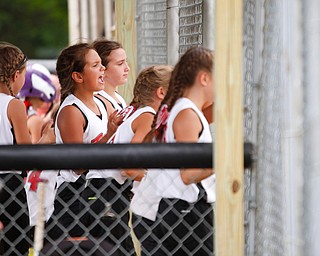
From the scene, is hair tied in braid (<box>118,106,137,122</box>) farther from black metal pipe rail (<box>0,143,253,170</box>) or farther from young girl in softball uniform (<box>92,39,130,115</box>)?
black metal pipe rail (<box>0,143,253,170</box>)

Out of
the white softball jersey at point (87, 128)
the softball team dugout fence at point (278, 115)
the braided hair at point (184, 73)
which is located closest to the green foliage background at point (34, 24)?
the white softball jersey at point (87, 128)

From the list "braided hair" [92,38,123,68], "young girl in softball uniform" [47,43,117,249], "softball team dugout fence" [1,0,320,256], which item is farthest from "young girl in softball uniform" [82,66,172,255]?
"softball team dugout fence" [1,0,320,256]

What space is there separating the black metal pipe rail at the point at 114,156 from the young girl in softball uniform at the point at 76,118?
1503 millimetres

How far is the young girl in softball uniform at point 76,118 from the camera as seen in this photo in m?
6.62

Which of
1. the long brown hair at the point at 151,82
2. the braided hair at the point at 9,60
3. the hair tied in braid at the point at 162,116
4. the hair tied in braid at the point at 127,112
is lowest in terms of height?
the hair tied in braid at the point at 127,112

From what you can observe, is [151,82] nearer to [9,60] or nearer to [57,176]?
[57,176]

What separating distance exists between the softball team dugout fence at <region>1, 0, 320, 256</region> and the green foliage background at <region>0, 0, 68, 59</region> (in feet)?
105

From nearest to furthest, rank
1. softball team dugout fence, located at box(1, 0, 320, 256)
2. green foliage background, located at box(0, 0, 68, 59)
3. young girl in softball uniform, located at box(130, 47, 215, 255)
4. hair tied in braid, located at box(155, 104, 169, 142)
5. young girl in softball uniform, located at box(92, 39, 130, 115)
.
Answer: softball team dugout fence, located at box(1, 0, 320, 256) < young girl in softball uniform, located at box(130, 47, 215, 255) < hair tied in braid, located at box(155, 104, 169, 142) < young girl in softball uniform, located at box(92, 39, 130, 115) < green foliage background, located at box(0, 0, 68, 59)

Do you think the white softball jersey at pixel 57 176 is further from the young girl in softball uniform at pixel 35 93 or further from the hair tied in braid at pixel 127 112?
the young girl in softball uniform at pixel 35 93

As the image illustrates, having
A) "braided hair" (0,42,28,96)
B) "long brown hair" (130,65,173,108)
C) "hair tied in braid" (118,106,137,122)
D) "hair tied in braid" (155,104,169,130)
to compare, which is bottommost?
"hair tied in braid" (118,106,137,122)

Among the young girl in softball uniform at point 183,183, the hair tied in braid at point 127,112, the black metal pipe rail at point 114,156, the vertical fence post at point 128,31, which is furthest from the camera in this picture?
the vertical fence post at point 128,31

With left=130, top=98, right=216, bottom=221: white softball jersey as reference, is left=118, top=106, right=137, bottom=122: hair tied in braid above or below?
above

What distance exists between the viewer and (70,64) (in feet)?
23.0

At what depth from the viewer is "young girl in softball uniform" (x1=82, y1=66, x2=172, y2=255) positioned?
251 inches
